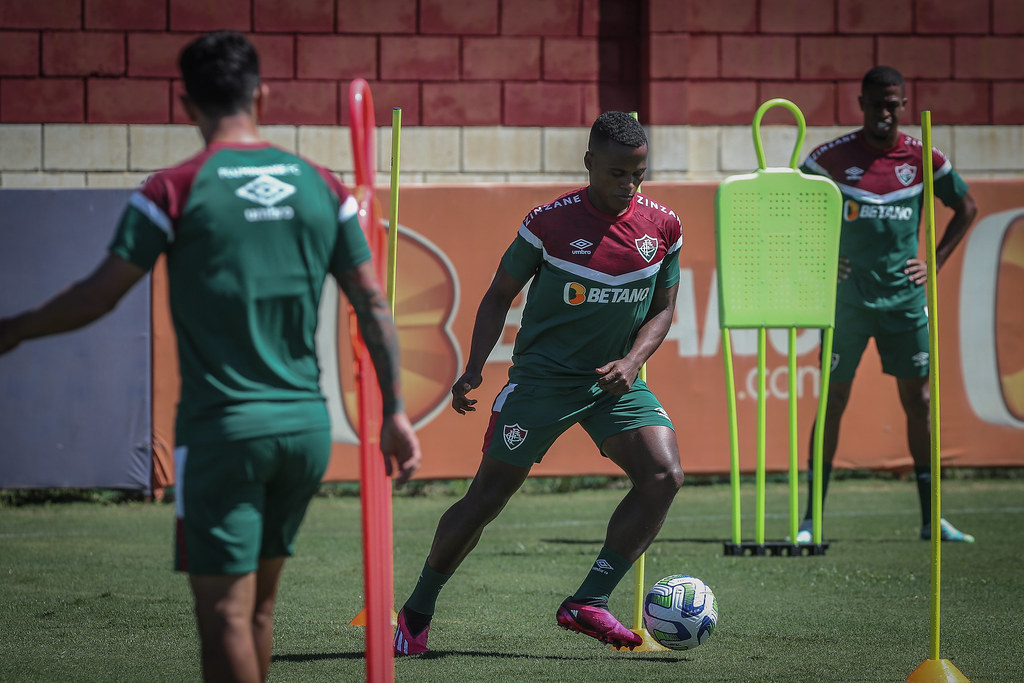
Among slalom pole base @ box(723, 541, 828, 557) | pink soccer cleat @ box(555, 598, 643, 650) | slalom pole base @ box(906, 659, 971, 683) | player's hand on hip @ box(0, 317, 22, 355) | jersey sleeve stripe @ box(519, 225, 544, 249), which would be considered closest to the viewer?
player's hand on hip @ box(0, 317, 22, 355)

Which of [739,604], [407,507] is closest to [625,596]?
[739,604]

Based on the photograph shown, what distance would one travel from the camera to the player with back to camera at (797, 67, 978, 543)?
26.2ft

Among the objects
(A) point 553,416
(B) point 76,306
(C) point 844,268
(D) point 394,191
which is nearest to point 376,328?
(B) point 76,306

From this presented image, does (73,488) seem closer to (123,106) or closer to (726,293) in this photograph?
(123,106)

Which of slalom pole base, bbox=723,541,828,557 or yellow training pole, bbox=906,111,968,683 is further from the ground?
yellow training pole, bbox=906,111,968,683

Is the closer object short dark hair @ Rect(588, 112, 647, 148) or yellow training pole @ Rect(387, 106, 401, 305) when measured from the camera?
short dark hair @ Rect(588, 112, 647, 148)

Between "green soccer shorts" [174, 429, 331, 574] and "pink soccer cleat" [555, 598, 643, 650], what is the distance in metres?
1.89

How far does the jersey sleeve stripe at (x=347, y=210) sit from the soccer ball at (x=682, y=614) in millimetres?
2497

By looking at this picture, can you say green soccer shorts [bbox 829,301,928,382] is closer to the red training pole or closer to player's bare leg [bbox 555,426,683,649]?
player's bare leg [bbox 555,426,683,649]

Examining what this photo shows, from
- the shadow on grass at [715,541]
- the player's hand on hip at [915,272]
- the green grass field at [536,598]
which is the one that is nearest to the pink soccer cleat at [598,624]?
the green grass field at [536,598]

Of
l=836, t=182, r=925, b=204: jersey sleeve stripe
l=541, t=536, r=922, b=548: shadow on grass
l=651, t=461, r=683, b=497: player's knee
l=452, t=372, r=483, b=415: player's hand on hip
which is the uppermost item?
l=836, t=182, r=925, b=204: jersey sleeve stripe

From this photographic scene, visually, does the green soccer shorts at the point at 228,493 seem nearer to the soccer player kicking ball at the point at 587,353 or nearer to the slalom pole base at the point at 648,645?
the soccer player kicking ball at the point at 587,353

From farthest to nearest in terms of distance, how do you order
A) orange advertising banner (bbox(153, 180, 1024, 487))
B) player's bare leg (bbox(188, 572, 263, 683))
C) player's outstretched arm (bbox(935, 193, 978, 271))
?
orange advertising banner (bbox(153, 180, 1024, 487)), player's outstretched arm (bbox(935, 193, 978, 271)), player's bare leg (bbox(188, 572, 263, 683))

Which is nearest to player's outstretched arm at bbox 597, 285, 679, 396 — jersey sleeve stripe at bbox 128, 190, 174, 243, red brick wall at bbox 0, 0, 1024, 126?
jersey sleeve stripe at bbox 128, 190, 174, 243
